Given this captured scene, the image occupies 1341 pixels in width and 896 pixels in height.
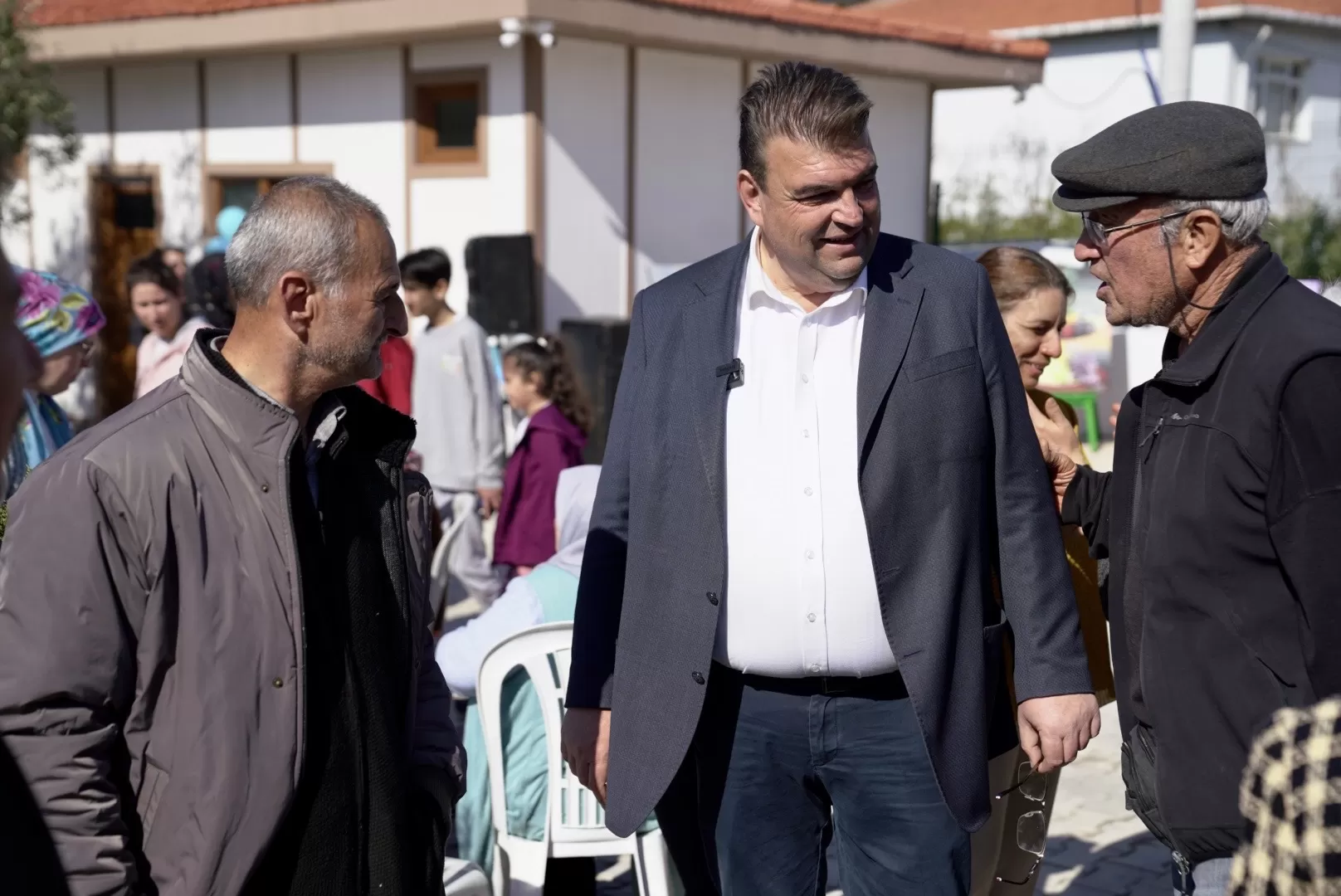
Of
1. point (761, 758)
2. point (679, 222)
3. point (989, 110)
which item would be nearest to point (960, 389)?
point (761, 758)

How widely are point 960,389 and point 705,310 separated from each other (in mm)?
525

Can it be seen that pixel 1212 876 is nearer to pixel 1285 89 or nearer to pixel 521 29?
pixel 521 29

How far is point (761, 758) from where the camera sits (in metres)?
2.73

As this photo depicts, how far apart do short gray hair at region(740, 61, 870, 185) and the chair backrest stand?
4.85 feet

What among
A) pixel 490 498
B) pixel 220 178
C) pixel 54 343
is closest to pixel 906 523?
pixel 54 343

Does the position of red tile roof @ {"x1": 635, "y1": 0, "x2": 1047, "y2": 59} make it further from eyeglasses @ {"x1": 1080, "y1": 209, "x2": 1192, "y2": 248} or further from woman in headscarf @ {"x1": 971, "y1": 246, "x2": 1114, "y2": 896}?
eyeglasses @ {"x1": 1080, "y1": 209, "x2": 1192, "y2": 248}

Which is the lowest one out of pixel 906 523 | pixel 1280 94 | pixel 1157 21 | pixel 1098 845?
pixel 1098 845

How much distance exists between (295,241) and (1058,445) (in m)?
1.92

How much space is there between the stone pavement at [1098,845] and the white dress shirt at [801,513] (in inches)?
82.3

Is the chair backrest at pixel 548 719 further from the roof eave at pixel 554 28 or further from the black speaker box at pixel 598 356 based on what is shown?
the roof eave at pixel 554 28

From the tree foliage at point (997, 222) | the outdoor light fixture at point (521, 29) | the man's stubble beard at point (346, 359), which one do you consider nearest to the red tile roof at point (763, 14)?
the outdoor light fixture at point (521, 29)

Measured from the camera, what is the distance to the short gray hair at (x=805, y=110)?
104 inches

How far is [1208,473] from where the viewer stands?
222 cm

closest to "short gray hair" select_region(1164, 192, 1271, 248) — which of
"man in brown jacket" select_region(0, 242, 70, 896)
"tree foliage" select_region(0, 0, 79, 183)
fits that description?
"man in brown jacket" select_region(0, 242, 70, 896)
